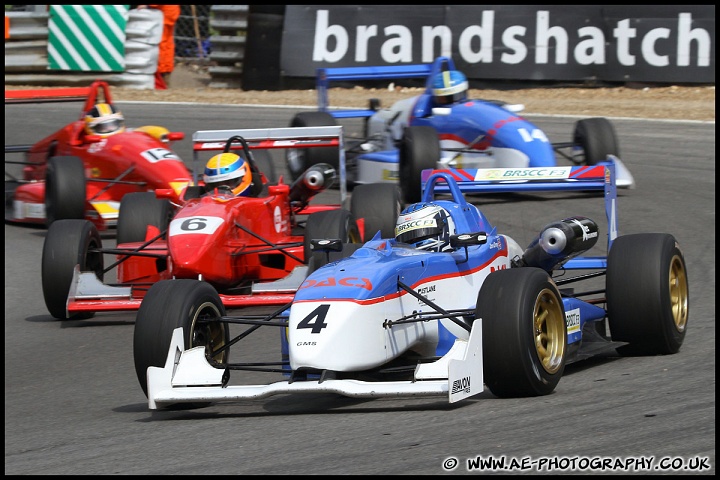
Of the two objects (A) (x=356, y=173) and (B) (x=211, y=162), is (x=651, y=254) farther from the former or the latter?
(A) (x=356, y=173)

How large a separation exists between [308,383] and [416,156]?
7.82 meters

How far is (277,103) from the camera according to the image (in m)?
22.0

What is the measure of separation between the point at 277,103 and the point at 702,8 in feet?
24.0

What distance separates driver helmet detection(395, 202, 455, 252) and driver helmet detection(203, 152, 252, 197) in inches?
137

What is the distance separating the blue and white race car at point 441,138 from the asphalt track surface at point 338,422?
398cm

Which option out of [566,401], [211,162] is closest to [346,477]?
[566,401]

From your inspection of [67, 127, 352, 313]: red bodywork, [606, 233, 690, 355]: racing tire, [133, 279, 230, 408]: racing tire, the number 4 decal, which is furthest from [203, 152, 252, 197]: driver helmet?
the number 4 decal

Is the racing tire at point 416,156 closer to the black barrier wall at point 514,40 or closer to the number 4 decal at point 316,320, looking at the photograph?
the black barrier wall at point 514,40

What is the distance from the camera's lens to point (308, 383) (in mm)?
6453

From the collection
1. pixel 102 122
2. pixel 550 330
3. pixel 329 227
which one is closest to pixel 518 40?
pixel 102 122

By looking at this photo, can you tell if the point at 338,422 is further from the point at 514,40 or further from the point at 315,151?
the point at 514,40

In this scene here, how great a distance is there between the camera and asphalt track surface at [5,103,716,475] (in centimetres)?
541

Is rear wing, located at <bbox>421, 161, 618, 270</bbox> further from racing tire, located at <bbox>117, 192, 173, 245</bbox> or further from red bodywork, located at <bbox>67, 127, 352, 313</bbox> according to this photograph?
racing tire, located at <bbox>117, 192, 173, 245</bbox>

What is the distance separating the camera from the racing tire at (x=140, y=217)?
Result: 11398 mm
